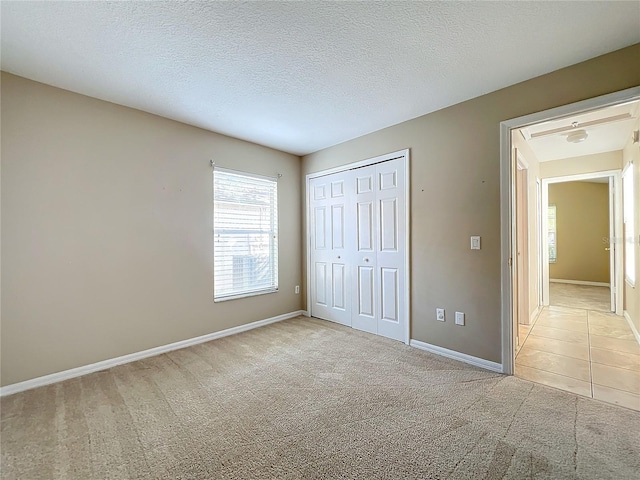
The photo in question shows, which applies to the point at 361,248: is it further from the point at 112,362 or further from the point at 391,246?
the point at 112,362

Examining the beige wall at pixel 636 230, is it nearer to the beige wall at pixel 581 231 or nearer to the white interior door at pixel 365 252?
the white interior door at pixel 365 252

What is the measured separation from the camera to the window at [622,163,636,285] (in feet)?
11.4

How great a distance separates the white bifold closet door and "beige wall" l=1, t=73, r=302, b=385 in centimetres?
143

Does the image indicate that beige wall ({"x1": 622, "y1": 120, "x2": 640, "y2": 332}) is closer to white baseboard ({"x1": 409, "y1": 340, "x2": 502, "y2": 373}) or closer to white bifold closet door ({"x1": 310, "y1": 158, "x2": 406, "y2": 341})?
white baseboard ({"x1": 409, "y1": 340, "x2": 502, "y2": 373})

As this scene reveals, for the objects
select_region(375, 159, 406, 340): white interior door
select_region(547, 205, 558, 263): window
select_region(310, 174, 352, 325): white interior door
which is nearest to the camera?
select_region(375, 159, 406, 340): white interior door

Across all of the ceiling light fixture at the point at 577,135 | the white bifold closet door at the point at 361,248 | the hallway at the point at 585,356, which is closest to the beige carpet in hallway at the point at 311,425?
the hallway at the point at 585,356

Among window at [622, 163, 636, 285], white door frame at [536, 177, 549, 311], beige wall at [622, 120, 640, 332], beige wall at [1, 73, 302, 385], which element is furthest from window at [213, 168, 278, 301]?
window at [622, 163, 636, 285]

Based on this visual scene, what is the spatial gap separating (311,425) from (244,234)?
2.56 meters

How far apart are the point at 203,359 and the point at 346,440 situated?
179 centimetres

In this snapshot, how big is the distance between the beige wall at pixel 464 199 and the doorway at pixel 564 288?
10 centimetres

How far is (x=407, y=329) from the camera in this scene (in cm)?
321

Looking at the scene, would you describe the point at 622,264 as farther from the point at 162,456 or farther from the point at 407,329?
the point at 162,456

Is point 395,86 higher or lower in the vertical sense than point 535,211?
higher

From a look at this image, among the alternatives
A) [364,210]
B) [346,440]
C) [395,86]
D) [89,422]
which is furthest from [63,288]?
[395,86]
